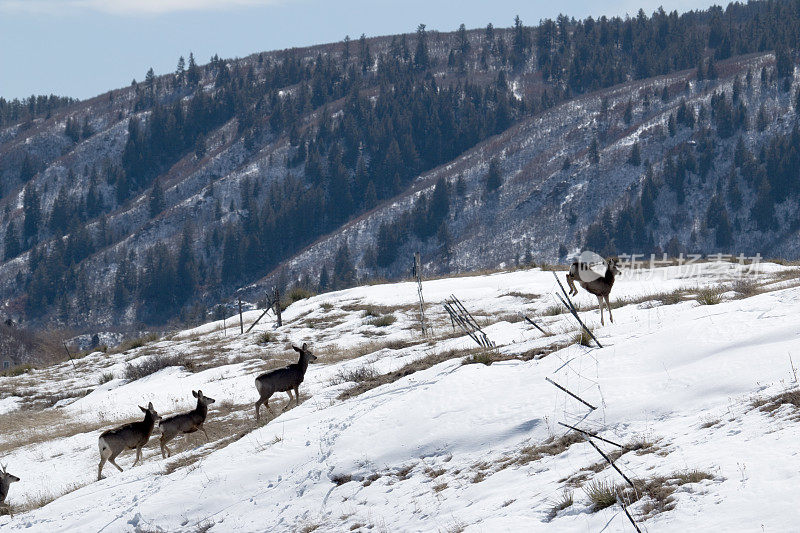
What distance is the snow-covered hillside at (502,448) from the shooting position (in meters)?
7.66

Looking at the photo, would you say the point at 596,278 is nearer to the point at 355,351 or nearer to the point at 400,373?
the point at 400,373

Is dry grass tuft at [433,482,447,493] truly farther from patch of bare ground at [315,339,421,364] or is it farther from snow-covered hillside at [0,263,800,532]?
patch of bare ground at [315,339,421,364]

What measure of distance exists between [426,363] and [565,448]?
283 inches

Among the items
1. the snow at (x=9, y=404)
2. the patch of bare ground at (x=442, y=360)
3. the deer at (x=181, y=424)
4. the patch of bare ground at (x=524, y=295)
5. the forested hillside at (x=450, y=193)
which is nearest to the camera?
the patch of bare ground at (x=442, y=360)

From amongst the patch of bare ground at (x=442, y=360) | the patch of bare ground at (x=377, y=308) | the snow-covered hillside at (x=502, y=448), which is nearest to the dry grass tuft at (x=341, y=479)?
the snow-covered hillside at (x=502, y=448)

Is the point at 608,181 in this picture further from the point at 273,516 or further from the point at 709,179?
the point at 273,516

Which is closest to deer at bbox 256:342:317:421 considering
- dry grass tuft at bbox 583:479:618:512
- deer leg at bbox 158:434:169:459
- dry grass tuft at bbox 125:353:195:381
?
deer leg at bbox 158:434:169:459

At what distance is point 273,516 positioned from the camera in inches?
422

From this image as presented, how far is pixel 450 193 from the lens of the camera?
156875 mm

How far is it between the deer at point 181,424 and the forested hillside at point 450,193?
317ft

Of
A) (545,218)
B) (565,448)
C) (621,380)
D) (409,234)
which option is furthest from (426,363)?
(409,234)

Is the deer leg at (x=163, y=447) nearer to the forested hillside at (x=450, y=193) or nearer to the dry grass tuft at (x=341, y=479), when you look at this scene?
the dry grass tuft at (x=341, y=479)

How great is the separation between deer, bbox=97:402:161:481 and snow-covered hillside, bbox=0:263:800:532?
1.35ft

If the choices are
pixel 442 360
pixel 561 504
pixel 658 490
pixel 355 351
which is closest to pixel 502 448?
pixel 561 504
